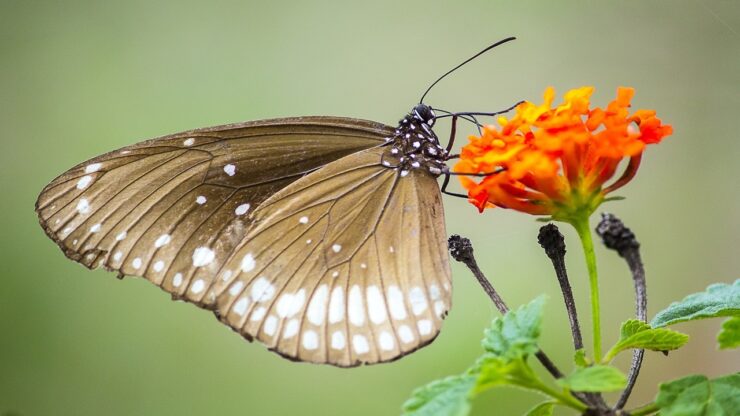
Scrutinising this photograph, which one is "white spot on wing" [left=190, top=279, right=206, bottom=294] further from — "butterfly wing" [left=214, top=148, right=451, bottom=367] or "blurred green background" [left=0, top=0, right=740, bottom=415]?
"blurred green background" [left=0, top=0, right=740, bottom=415]

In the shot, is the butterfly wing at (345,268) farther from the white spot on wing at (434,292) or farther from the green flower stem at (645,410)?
the green flower stem at (645,410)

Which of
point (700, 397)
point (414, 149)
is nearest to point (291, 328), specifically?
point (414, 149)

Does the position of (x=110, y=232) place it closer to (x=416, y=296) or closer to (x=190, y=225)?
(x=190, y=225)

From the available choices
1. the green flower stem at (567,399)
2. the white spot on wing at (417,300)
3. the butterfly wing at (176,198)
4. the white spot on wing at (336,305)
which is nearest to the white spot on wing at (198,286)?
the butterfly wing at (176,198)

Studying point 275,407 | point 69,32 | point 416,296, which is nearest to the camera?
point 416,296

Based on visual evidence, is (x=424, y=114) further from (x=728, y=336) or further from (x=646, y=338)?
(x=728, y=336)

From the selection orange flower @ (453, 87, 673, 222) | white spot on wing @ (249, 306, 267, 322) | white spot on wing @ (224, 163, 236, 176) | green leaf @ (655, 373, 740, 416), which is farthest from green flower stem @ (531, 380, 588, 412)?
white spot on wing @ (224, 163, 236, 176)

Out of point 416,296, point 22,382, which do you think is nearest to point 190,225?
point 416,296
